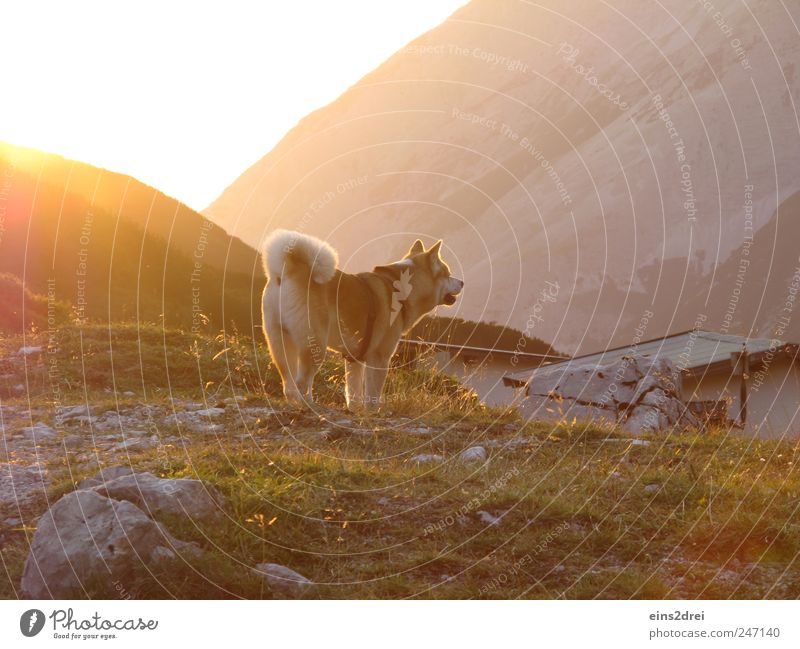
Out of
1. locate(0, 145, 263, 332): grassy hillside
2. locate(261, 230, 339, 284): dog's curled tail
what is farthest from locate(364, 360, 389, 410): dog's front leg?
locate(0, 145, 263, 332): grassy hillside

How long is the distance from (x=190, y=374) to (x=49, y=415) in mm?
4346

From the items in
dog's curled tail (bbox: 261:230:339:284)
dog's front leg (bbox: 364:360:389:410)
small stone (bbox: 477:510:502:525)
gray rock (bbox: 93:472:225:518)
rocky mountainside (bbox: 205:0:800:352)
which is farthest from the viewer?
rocky mountainside (bbox: 205:0:800:352)

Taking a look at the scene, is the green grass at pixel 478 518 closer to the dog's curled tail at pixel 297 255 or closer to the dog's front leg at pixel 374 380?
Result: the dog's curled tail at pixel 297 255

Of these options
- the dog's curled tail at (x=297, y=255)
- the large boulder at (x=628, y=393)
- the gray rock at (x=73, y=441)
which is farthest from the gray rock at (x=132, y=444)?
the large boulder at (x=628, y=393)

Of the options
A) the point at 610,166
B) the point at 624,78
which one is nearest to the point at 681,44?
the point at 624,78

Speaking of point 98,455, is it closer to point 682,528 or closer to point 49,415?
point 49,415

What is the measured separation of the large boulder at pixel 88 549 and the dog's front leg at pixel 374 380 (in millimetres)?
6746

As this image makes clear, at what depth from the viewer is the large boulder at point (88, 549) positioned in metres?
5.27

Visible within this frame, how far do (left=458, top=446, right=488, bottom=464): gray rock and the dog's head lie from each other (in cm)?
443

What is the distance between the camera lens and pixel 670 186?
111m

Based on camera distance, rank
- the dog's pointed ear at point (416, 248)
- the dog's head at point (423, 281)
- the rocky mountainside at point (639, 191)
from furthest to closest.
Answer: the rocky mountainside at point (639, 191), the dog's pointed ear at point (416, 248), the dog's head at point (423, 281)

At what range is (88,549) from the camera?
208 inches
